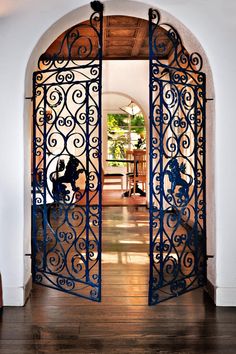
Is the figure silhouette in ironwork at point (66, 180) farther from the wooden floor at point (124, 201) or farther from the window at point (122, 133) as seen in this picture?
the window at point (122, 133)

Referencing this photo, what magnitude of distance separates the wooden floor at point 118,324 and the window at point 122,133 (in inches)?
434

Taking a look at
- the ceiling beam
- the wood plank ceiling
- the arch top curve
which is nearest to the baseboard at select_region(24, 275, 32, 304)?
the arch top curve

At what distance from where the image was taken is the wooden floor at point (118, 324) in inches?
100.0

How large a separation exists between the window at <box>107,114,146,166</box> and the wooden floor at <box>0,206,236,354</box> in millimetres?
11028

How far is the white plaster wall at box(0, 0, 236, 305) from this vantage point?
3.25 m

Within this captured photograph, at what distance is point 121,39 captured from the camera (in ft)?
20.7

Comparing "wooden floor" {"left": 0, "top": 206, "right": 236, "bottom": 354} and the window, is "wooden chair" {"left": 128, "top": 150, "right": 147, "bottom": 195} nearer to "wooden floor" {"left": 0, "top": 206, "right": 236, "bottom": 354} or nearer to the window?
the window

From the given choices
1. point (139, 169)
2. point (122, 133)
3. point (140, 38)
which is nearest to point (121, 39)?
point (140, 38)

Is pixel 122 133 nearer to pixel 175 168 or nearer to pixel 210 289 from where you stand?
pixel 175 168
